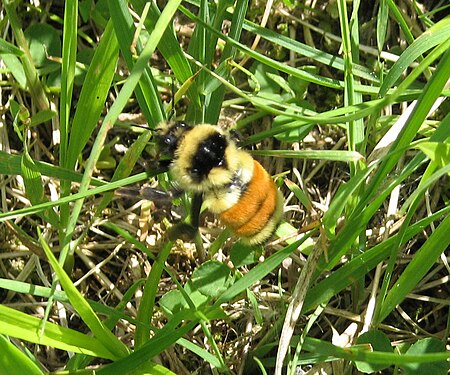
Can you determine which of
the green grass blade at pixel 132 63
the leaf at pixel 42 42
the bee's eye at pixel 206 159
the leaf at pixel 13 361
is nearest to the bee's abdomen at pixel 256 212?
the bee's eye at pixel 206 159

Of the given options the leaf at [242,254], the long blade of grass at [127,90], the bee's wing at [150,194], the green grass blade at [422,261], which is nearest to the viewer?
the long blade of grass at [127,90]

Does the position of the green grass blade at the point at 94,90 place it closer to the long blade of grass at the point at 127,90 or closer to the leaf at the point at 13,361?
the long blade of grass at the point at 127,90

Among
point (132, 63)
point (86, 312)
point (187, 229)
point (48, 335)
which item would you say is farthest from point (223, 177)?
point (48, 335)

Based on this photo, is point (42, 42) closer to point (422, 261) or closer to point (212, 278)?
point (212, 278)

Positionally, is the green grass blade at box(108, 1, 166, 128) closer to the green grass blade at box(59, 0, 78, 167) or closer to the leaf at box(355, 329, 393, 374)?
the green grass blade at box(59, 0, 78, 167)

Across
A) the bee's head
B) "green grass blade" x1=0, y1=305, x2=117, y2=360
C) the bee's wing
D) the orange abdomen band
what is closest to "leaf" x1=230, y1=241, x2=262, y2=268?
the orange abdomen band

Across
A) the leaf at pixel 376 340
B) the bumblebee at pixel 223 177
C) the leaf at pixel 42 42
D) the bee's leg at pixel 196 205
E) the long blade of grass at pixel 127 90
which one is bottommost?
the leaf at pixel 376 340
